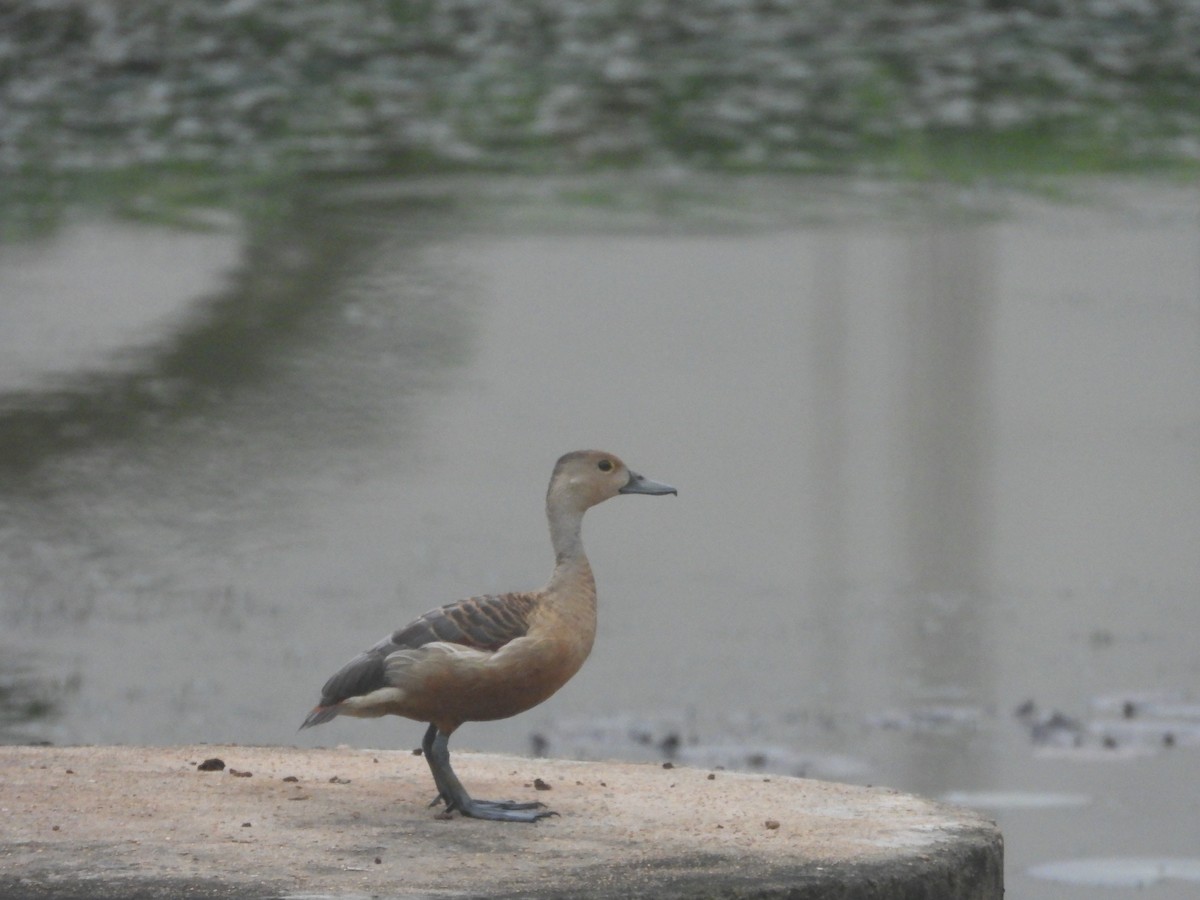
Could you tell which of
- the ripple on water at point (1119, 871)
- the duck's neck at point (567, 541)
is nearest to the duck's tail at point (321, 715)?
the duck's neck at point (567, 541)

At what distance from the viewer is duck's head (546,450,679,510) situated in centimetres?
431

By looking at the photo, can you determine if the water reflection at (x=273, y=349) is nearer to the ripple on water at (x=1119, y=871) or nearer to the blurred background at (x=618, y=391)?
the blurred background at (x=618, y=391)

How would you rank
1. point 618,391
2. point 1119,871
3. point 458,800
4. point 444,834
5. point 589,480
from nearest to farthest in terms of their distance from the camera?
point 444,834
point 458,800
point 589,480
point 1119,871
point 618,391

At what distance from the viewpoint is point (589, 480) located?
431cm

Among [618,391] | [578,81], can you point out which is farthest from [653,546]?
[578,81]

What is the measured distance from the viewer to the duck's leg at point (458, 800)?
4.13m

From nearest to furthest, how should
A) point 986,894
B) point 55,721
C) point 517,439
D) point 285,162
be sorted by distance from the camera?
point 986,894 → point 55,721 → point 517,439 → point 285,162

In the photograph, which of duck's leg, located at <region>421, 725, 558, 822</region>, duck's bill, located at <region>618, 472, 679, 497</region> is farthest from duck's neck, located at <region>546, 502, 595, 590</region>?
duck's leg, located at <region>421, 725, 558, 822</region>

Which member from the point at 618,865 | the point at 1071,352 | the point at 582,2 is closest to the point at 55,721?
the point at 618,865

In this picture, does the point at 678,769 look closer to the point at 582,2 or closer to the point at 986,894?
the point at 986,894

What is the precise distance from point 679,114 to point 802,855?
10.3 metres

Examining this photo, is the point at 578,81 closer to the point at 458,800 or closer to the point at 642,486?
the point at 642,486

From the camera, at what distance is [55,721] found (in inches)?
258

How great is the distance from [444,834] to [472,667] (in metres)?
0.32
